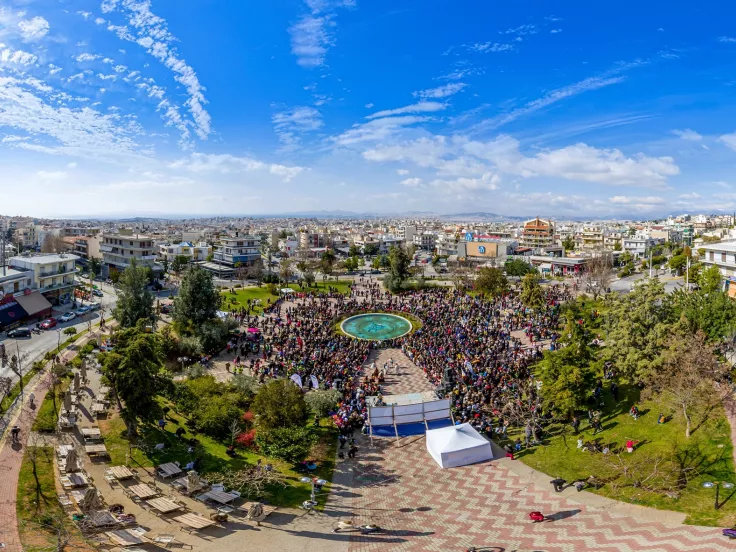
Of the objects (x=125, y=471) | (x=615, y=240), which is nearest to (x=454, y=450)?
(x=125, y=471)

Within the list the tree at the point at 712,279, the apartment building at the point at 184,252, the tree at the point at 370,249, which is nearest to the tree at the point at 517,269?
the tree at the point at 712,279

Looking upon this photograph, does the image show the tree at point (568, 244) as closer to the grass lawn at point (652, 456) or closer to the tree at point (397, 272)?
the tree at point (397, 272)

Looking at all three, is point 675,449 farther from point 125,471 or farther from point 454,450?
point 125,471

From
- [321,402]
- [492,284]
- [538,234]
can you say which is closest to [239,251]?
[492,284]

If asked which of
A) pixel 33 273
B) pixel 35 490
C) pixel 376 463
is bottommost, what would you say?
pixel 376 463

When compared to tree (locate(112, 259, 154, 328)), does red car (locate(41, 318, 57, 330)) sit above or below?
below

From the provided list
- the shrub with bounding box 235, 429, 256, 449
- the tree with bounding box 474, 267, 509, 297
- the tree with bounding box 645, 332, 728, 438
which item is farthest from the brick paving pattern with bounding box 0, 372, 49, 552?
the tree with bounding box 474, 267, 509, 297

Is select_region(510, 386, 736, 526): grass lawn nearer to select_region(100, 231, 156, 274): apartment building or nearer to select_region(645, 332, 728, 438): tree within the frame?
select_region(645, 332, 728, 438): tree

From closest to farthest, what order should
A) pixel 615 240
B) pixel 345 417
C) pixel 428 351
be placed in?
1. pixel 345 417
2. pixel 428 351
3. pixel 615 240
